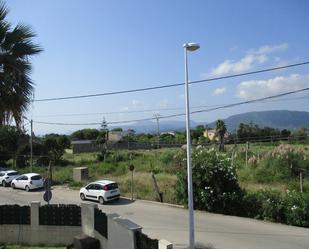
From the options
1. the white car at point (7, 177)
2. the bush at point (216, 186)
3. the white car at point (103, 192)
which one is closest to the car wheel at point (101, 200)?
the white car at point (103, 192)

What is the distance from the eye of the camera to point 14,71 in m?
14.8

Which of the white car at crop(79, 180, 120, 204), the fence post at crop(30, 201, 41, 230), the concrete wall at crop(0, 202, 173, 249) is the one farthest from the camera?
the white car at crop(79, 180, 120, 204)

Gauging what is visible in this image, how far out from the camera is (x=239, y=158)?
41.1 m

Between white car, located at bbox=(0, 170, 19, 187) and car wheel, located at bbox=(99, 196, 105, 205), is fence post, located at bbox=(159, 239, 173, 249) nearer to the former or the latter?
car wheel, located at bbox=(99, 196, 105, 205)

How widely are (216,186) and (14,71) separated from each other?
13435 millimetres

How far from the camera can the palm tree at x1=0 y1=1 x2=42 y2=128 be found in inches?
573

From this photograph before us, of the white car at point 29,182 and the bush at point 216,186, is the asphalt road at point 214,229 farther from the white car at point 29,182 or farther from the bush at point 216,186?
the white car at point 29,182

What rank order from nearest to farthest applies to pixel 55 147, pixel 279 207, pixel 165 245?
pixel 165 245 < pixel 279 207 < pixel 55 147

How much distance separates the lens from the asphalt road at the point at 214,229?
57.4 ft

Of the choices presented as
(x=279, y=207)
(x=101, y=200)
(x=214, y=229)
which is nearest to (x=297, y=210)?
(x=279, y=207)

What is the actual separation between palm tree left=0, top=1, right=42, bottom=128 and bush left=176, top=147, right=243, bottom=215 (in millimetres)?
12123

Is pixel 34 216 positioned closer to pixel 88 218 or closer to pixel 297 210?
pixel 88 218

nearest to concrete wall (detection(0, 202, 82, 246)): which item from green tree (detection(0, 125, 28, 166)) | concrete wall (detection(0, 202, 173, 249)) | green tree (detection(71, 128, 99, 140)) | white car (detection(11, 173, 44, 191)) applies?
concrete wall (detection(0, 202, 173, 249))

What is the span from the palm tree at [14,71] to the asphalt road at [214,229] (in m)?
8.10
